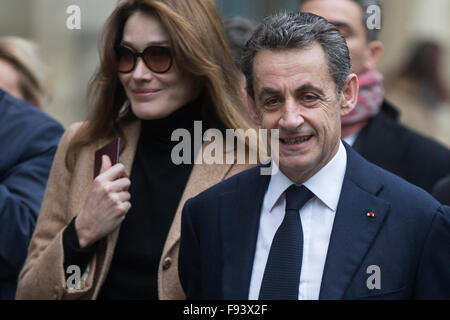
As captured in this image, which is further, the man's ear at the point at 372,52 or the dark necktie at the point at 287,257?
the man's ear at the point at 372,52

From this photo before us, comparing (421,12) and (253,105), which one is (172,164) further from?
(421,12)

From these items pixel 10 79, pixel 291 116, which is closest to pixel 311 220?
pixel 291 116

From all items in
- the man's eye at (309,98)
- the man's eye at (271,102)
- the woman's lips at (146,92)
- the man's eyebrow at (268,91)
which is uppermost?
the man's eyebrow at (268,91)

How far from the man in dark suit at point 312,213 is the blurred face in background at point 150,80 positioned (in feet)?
2.18

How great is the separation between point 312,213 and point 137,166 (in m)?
1.11

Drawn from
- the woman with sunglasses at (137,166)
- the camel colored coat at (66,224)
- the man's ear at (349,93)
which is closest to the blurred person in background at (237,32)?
the woman with sunglasses at (137,166)

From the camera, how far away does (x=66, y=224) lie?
357cm

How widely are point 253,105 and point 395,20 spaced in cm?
1079

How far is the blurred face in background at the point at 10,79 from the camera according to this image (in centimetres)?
525

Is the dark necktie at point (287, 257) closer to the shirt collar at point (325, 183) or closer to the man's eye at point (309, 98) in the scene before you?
the shirt collar at point (325, 183)

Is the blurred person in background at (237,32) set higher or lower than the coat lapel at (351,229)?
higher

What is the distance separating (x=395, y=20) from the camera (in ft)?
43.3

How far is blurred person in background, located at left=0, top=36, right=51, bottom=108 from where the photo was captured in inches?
208
